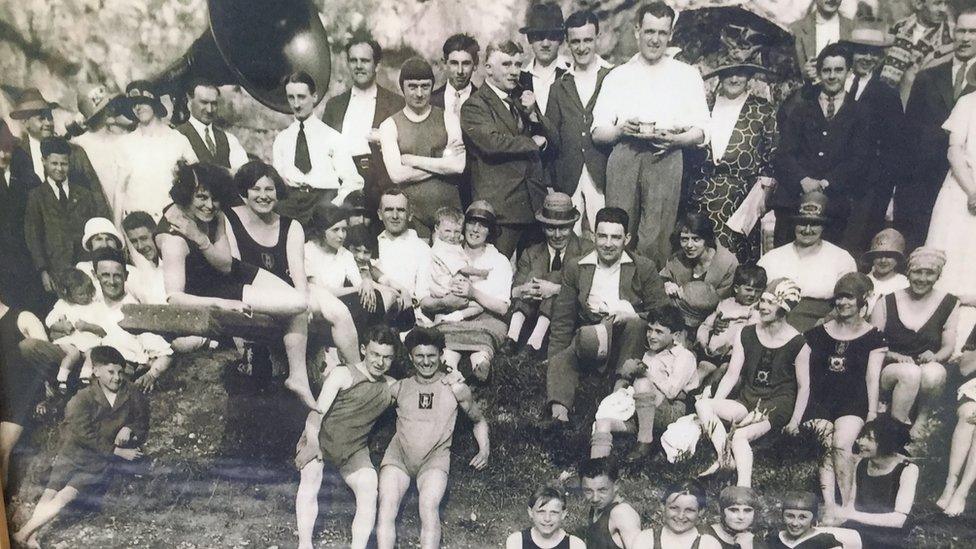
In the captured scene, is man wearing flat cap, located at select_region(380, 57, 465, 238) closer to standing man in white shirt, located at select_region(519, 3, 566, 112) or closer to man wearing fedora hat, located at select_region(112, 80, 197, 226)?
standing man in white shirt, located at select_region(519, 3, 566, 112)

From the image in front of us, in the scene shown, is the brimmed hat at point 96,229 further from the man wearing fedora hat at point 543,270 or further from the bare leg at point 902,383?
the bare leg at point 902,383

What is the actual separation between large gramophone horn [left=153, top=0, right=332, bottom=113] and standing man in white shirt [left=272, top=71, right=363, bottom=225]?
5 centimetres

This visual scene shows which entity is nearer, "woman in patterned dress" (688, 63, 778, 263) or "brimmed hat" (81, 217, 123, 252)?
"woman in patterned dress" (688, 63, 778, 263)

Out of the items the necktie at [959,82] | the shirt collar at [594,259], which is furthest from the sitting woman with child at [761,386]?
the necktie at [959,82]

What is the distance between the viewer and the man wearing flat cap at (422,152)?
341 cm

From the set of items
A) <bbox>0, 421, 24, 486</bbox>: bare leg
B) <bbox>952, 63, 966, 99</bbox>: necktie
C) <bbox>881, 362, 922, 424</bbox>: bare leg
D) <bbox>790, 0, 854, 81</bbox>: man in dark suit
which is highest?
<bbox>790, 0, 854, 81</bbox>: man in dark suit

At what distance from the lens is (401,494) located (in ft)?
11.9

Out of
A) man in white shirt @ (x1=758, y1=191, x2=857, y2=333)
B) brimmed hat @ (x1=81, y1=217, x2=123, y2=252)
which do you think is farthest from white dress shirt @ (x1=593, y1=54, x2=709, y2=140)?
brimmed hat @ (x1=81, y1=217, x2=123, y2=252)

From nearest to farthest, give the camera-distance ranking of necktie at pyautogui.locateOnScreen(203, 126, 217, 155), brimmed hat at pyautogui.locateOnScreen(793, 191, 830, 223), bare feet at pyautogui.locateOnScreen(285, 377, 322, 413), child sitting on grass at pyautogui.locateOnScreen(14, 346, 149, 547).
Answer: brimmed hat at pyautogui.locateOnScreen(793, 191, 830, 223), necktie at pyautogui.locateOnScreen(203, 126, 217, 155), bare feet at pyautogui.locateOnScreen(285, 377, 322, 413), child sitting on grass at pyautogui.locateOnScreen(14, 346, 149, 547)

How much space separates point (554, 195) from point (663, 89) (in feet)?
2.07

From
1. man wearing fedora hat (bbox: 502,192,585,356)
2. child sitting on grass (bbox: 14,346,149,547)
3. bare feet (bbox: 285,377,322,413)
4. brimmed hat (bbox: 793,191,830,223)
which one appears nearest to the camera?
brimmed hat (bbox: 793,191,830,223)

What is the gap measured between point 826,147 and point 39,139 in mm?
3502

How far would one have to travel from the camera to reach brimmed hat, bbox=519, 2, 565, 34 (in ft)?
10.8

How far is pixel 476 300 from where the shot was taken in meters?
3.52
